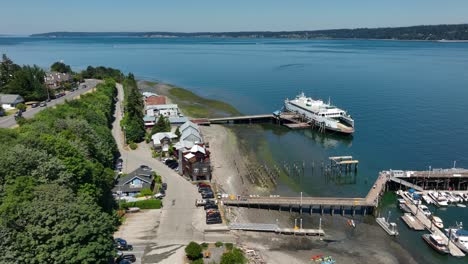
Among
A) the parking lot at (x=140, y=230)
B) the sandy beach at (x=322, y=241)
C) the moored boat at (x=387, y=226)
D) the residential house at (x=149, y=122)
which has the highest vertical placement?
the residential house at (x=149, y=122)

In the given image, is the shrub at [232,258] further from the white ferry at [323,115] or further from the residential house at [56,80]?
the residential house at [56,80]

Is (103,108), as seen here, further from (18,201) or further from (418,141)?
(418,141)

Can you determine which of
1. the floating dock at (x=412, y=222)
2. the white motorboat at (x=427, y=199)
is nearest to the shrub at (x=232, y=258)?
the floating dock at (x=412, y=222)

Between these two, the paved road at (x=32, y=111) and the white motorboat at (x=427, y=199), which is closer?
the white motorboat at (x=427, y=199)

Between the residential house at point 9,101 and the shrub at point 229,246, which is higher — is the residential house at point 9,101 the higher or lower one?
the higher one

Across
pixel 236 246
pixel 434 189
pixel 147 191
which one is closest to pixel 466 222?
pixel 434 189

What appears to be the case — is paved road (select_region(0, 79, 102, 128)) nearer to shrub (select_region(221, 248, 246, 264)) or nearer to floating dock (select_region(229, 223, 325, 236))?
floating dock (select_region(229, 223, 325, 236))
